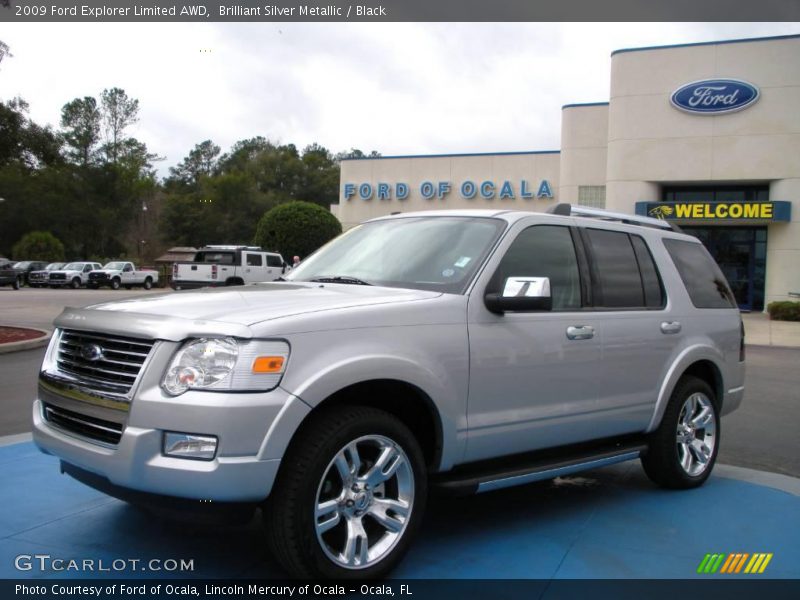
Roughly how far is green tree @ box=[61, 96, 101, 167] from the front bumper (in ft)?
267

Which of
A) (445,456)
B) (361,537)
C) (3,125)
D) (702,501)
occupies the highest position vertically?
(3,125)

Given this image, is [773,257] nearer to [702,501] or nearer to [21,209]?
[702,501]

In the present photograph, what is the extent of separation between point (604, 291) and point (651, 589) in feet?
6.54

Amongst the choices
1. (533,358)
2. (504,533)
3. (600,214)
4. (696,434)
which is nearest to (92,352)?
(533,358)

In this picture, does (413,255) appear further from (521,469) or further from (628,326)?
(628,326)

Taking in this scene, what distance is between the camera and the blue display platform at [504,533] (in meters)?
4.04

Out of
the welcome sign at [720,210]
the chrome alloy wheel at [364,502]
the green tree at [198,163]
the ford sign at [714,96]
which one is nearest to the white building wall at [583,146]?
the ford sign at [714,96]

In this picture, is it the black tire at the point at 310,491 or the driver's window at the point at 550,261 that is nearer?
the black tire at the point at 310,491

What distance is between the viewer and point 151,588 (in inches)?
144

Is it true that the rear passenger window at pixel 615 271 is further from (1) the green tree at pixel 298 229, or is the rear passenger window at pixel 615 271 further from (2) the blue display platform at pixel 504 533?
(1) the green tree at pixel 298 229

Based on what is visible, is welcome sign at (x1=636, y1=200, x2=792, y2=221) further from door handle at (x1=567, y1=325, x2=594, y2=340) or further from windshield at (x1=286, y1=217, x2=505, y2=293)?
windshield at (x1=286, y1=217, x2=505, y2=293)

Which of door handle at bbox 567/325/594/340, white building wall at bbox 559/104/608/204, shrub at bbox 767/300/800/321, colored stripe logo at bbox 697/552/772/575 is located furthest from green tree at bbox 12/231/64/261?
colored stripe logo at bbox 697/552/772/575

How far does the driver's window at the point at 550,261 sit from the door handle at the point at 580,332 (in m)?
0.15

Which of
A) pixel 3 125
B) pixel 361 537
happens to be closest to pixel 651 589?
pixel 361 537
